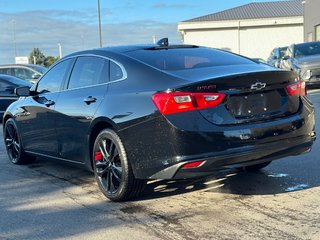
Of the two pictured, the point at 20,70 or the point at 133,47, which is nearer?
the point at 133,47

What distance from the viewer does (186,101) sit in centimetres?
429

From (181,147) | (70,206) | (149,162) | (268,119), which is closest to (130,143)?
(149,162)

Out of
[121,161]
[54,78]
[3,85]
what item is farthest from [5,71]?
[121,161]

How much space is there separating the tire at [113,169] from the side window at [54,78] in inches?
54.7

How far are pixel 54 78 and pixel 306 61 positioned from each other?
10.8 metres

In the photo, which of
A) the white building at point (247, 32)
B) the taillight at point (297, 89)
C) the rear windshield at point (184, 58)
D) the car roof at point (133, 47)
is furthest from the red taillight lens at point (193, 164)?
the white building at point (247, 32)

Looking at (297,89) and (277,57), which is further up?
(277,57)

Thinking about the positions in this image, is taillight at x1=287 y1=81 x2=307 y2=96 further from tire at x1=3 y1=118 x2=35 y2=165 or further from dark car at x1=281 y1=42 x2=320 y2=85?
dark car at x1=281 y1=42 x2=320 y2=85

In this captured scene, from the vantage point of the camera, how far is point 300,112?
4.85m

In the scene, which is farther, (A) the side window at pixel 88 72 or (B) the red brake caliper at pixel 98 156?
(A) the side window at pixel 88 72

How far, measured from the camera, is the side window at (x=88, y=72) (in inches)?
213

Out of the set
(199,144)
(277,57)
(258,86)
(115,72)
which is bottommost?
(199,144)

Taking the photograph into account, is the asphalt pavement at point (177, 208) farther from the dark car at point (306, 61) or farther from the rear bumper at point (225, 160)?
the dark car at point (306, 61)

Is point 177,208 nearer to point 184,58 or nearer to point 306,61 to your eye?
point 184,58
